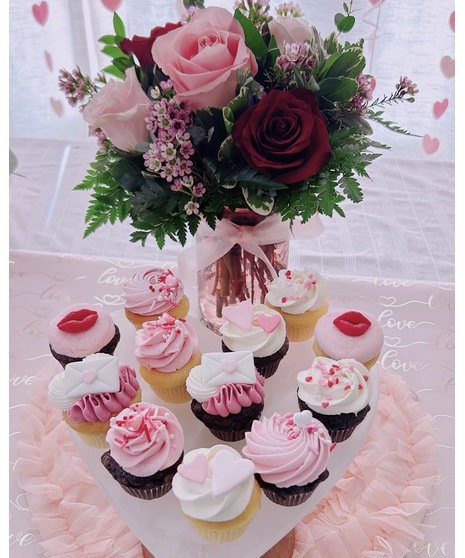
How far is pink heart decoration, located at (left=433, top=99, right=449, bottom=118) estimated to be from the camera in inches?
104

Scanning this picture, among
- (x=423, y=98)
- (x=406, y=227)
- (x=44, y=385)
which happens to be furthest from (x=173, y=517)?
(x=423, y=98)

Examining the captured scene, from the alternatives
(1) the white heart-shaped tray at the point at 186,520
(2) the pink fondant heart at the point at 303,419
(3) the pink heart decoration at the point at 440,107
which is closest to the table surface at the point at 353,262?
(3) the pink heart decoration at the point at 440,107

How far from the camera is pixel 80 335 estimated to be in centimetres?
158

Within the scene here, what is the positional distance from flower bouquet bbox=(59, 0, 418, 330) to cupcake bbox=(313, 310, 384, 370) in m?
0.32

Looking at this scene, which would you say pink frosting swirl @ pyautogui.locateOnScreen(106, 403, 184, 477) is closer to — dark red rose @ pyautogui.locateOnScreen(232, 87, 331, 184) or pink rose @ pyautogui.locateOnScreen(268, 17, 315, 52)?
dark red rose @ pyautogui.locateOnScreen(232, 87, 331, 184)

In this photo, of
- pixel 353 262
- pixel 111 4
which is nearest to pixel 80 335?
pixel 353 262

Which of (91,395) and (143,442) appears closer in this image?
(143,442)

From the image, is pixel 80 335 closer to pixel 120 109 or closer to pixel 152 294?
pixel 152 294

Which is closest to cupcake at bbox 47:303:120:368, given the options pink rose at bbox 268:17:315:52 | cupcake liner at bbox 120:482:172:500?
cupcake liner at bbox 120:482:172:500

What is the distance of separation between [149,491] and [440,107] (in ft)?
6.90

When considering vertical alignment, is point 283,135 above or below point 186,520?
above

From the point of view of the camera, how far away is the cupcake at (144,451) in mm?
1269

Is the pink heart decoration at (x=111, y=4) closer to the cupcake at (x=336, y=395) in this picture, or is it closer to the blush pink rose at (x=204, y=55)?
the blush pink rose at (x=204, y=55)

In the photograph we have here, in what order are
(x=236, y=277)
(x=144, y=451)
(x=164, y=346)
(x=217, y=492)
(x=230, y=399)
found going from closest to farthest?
(x=217, y=492) < (x=144, y=451) < (x=230, y=399) < (x=164, y=346) < (x=236, y=277)
